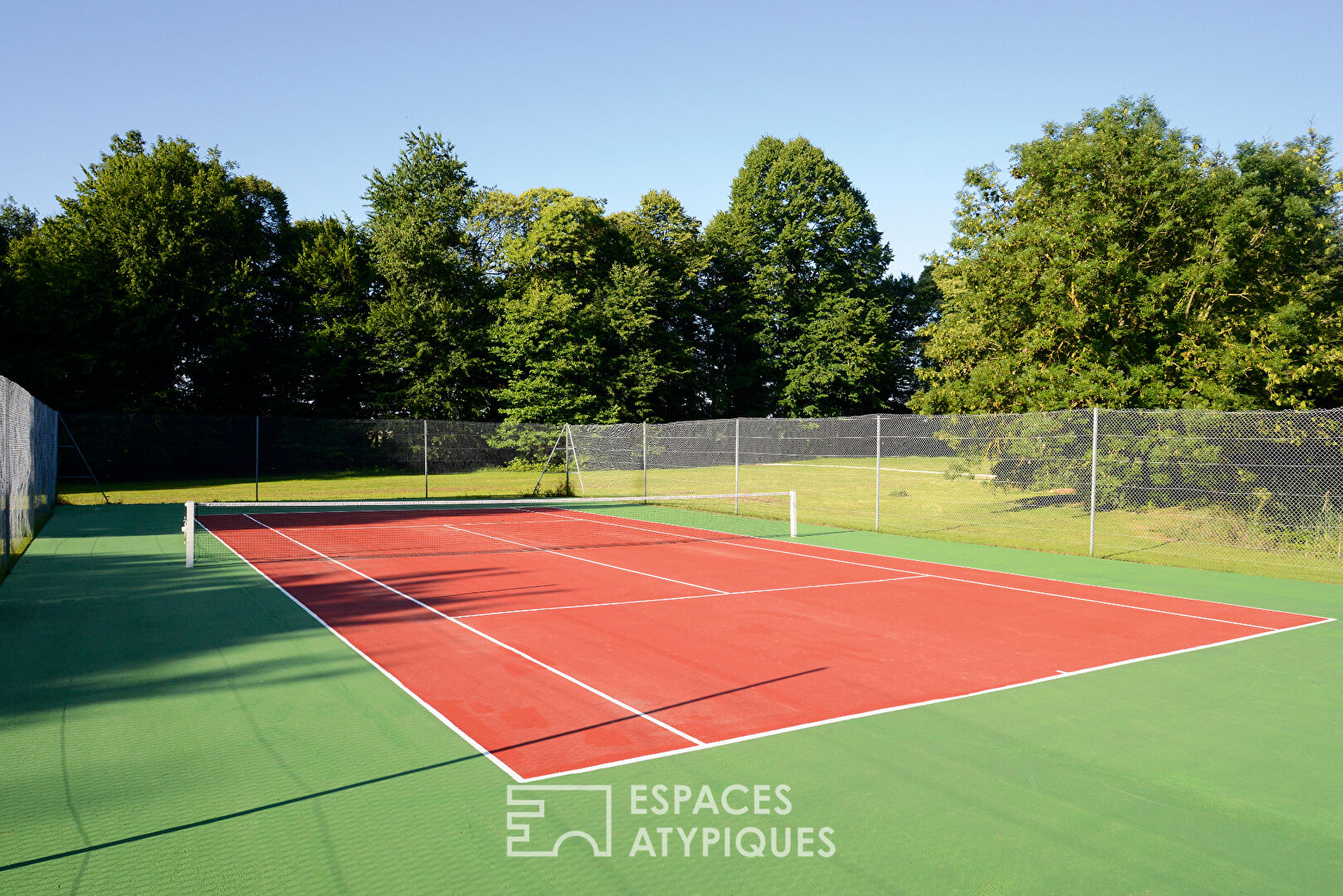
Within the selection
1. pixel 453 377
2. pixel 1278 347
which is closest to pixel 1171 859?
pixel 1278 347

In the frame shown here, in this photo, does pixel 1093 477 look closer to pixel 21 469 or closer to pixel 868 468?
pixel 868 468

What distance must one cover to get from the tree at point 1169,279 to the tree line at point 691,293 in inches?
2.5

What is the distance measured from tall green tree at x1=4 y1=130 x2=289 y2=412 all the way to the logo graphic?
36719mm

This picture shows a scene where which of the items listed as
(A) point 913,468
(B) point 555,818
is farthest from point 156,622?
(A) point 913,468

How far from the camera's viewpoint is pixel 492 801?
443 cm

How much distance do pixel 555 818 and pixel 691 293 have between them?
4621 centimetres

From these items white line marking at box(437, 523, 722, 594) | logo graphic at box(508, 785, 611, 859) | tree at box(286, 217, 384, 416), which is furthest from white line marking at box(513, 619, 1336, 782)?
tree at box(286, 217, 384, 416)

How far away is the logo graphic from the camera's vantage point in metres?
3.96

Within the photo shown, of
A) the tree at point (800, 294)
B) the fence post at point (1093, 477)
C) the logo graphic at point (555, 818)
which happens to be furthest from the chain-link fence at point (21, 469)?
the tree at point (800, 294)

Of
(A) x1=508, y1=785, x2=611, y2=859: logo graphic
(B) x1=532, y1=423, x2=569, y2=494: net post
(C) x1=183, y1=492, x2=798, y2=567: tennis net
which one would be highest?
(B) x1=532, y1=423, x2=569, y2=494: net post

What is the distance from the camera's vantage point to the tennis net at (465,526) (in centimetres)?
1495

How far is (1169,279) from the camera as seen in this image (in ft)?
59.8

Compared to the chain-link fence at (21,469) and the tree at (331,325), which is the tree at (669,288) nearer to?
the tree at (331,325)

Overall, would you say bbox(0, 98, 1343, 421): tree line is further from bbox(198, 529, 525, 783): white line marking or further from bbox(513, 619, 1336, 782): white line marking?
bbox(198, 529, 525, 783): white line marking
